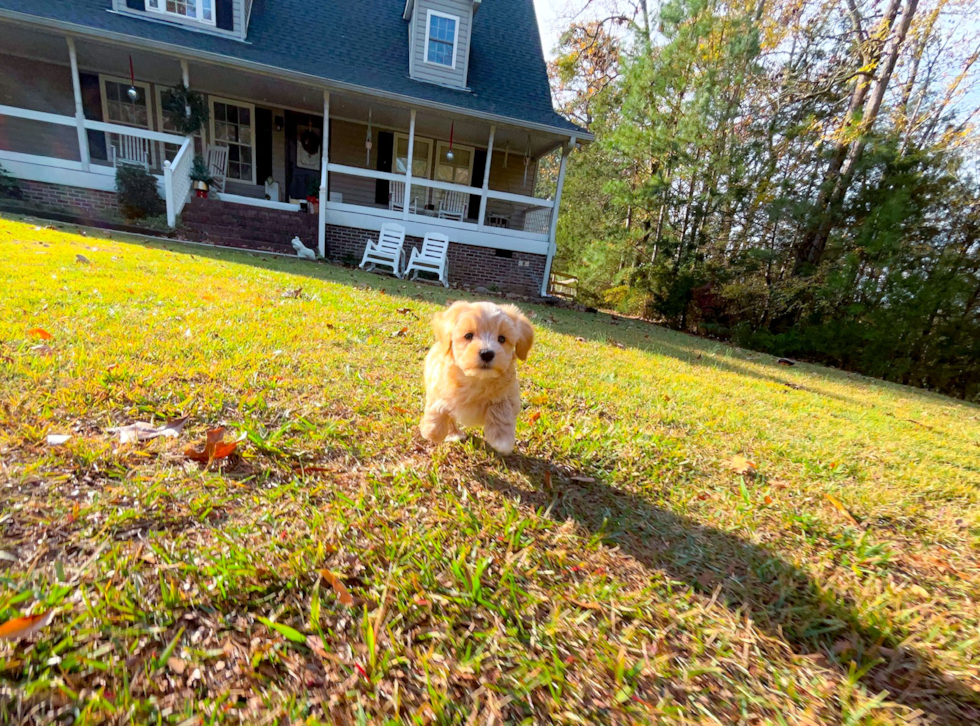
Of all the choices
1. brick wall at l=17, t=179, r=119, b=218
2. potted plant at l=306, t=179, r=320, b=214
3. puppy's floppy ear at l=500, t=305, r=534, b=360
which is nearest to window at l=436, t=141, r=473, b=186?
potted plant at l=306, t=179, r=320, b=214

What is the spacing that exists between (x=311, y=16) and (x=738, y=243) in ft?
48.6

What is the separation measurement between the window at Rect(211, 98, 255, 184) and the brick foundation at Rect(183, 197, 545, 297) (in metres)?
3.69

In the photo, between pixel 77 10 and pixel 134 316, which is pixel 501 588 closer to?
pixel 134 316

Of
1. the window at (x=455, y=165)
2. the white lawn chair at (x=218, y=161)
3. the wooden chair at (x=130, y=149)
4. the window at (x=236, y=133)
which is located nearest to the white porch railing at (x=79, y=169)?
the wooden chair at (x=130, y=149)

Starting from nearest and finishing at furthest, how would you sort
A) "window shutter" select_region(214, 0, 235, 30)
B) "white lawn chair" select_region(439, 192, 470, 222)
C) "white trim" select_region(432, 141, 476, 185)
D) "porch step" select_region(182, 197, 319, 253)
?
1. "porch step" select_region(182, 197, 319, 253)
2. "window shutter" select_region(214, 0, 235, 30)
3. "white lawn chair" select_region(439, 192, 470, 222)
4. "white trim" select_region(432, 141, 476, 185)

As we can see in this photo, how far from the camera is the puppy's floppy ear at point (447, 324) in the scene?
2564 mm

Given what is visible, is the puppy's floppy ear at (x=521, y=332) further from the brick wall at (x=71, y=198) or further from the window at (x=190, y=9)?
the window at (x=190, y=9)

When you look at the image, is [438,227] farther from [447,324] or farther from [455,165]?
[447,324]

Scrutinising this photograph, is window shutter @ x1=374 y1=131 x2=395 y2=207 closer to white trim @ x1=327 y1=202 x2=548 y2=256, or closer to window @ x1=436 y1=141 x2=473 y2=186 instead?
window @ x1=436 y1=141 x2=473 y2=186

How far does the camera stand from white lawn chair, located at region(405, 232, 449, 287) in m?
11.9

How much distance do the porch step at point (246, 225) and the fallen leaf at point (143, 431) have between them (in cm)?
1015

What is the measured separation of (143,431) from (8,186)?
13.3 m

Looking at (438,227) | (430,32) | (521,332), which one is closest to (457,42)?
(430,32)

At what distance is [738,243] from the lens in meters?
13.5
